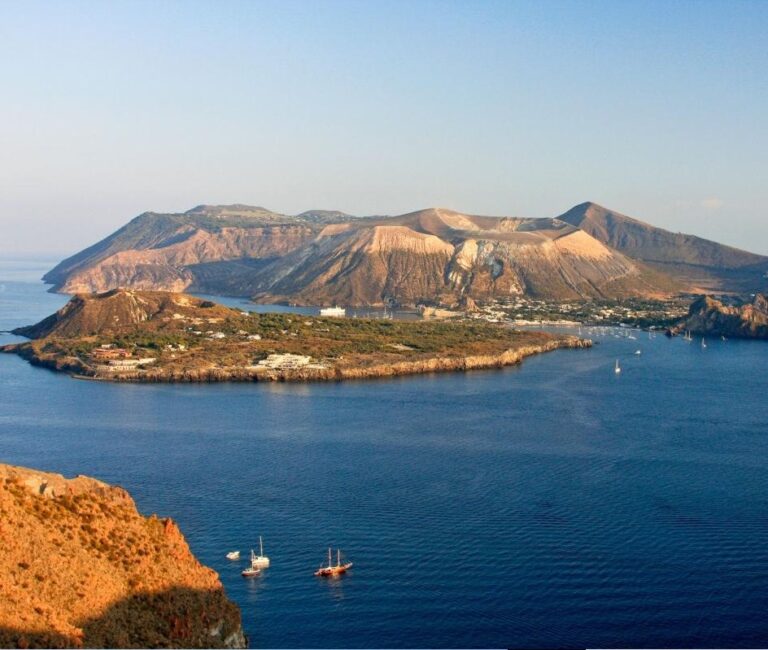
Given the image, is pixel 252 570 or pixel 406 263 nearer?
pixel 252 570

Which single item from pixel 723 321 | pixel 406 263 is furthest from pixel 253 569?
pixel 406 263

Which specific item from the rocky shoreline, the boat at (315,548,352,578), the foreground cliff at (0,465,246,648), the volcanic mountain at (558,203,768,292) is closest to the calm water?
the boat at (315,548,352,578)

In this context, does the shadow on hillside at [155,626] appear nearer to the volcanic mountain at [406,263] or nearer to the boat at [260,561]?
the boat at [260,561]

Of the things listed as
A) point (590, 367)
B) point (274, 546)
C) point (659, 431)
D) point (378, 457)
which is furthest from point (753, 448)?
point (590, 367)

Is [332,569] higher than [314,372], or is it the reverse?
[314,372]

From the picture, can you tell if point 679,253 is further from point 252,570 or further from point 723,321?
point 252,570

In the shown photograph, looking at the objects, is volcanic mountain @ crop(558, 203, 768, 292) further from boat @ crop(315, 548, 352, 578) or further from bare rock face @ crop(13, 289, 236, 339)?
boat @ crop(315, 548, 352, 578)
